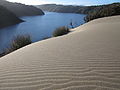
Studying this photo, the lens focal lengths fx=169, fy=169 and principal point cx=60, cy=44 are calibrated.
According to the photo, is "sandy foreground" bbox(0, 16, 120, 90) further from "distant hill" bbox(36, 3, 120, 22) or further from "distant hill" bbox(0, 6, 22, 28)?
"distant hill" bbox(0, 6, 22, 28)

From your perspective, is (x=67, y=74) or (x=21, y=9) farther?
(x=21, y=9)

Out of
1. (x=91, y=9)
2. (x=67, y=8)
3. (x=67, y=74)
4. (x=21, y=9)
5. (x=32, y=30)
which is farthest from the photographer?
(x=67, y=8)

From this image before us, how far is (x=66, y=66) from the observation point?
3.17m

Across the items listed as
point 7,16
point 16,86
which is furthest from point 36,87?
point 7,16

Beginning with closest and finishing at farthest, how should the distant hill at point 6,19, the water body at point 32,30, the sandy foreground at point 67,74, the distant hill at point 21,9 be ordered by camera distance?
the sandy foreground at point 67,74, the water body at point 32,30, the distant hill at point 6,19, the distant hill at point 21,9

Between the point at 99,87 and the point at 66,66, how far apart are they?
1.03 meters

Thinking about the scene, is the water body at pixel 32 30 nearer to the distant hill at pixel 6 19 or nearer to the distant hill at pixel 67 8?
the distant hill at pixel 6 19

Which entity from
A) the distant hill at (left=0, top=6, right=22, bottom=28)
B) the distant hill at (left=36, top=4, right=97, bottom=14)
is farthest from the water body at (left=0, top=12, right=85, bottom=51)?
the distant hill at (left=36, top=4, right=97, bottom=14)

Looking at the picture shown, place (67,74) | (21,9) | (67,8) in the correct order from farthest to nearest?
(67,8), (21,9), (67,74)

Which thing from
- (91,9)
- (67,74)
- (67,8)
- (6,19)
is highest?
(67,8)

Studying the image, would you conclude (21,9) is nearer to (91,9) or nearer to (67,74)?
→ (91,9)

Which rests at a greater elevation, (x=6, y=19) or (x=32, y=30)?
(x=6, y=19)

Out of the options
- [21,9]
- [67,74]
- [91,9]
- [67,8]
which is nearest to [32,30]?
[67,74]

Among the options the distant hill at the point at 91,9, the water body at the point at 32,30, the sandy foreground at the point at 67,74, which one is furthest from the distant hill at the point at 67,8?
the sandy foreground at the point at 67,74
